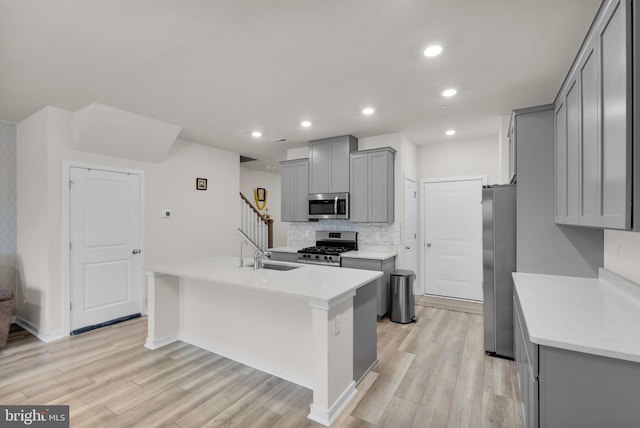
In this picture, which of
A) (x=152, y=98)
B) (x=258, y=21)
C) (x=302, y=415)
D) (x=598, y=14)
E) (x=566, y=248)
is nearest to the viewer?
(x=598, y=14)

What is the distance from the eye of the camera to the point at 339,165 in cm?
470

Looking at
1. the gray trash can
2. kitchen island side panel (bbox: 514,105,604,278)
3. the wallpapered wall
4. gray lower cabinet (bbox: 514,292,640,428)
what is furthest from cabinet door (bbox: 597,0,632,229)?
the wallpapered wall

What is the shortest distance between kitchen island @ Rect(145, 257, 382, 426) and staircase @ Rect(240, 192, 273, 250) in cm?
252

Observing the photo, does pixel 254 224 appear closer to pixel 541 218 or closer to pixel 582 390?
pixel 541 218

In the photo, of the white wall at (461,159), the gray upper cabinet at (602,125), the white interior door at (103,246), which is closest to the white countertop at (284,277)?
the white interior door at (103,246)

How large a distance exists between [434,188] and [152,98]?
4.28 m

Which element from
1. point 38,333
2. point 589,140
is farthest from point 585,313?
point 38,333

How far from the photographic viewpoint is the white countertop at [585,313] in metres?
1.25

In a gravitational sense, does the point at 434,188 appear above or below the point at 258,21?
below

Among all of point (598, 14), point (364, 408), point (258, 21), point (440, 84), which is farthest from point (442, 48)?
point (364, 408)

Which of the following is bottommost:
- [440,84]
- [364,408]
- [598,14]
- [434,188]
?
[364,408]

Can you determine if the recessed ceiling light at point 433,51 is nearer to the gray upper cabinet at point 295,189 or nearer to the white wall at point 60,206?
the gray upper cabinet at point 295,189

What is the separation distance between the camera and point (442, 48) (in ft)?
7.32

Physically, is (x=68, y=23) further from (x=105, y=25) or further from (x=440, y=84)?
(x=440, y=84)
